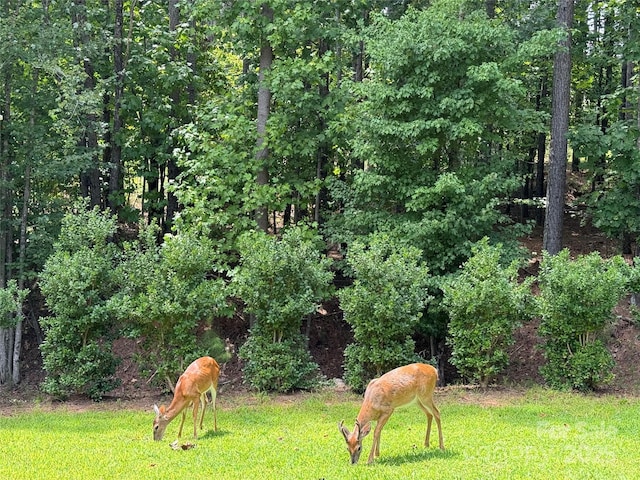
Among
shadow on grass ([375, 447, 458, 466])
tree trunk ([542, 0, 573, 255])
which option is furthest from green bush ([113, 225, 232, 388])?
tree trunk ([542, 0, 573, 255])

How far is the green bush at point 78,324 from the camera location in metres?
12.0

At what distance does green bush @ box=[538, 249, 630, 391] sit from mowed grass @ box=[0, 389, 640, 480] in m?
0.57

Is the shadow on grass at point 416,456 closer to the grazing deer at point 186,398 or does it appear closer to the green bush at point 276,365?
the grazing deer at point 186,398

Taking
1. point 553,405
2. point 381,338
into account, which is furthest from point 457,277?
point 553,405

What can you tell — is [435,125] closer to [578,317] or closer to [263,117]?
[263,117]

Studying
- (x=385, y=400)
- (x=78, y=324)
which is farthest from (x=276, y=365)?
(x=385, y=400)

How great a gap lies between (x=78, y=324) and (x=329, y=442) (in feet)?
19.4

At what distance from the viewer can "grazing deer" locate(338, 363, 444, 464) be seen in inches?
264

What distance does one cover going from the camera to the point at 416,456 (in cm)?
708

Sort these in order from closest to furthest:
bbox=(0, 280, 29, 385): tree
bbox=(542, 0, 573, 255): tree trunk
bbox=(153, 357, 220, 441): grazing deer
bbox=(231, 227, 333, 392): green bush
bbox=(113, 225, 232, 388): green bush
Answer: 1. bbox=(153, 357, 220, 441): grazing deer
2. bbox=(113, 225, 232, 388): green bush
3. bbox=(231, 227, 333, 392): green bush
4. bbox=(0, 280, 29, 385): tree
5. bbox=(542, 0, 573, 255): tree trunk

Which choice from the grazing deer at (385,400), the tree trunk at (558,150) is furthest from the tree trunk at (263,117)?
the grazing deer at (385,400)

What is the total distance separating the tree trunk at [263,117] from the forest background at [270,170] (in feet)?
0.15

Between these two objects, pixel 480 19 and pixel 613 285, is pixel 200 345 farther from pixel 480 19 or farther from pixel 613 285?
pixel 480 19

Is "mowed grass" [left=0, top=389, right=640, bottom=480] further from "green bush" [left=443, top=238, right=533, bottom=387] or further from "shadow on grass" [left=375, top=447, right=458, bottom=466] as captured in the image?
"green bush" [left=443, top=238, right=533, bottom=387]
